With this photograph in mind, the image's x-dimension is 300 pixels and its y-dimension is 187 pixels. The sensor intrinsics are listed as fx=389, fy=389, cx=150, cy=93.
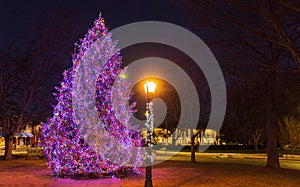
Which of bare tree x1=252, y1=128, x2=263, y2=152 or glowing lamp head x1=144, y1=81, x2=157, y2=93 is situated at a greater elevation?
glowing lamp head x1=144, y1=81, x2=157, y2=93

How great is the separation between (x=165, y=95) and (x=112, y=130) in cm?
1681

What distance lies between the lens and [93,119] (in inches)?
608

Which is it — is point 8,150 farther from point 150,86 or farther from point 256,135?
point 256,135

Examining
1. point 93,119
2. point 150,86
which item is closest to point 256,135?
point 93,119

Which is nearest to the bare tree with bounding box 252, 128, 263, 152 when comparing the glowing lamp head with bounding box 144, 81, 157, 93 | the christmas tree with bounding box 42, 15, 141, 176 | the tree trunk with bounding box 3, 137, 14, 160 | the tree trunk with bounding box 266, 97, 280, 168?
the tree trunk with bounding box 266, 97, 280, 168

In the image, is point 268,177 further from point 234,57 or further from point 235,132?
point 235,132

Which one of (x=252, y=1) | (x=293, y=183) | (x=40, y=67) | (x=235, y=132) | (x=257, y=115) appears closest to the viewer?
(x=252, y=1)

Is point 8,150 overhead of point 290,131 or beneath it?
beneath

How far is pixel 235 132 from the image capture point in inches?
2277

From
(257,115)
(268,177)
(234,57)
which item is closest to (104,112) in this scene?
(234,57)

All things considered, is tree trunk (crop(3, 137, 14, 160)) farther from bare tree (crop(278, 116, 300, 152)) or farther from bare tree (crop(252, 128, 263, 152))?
bare tree (crop(252, 128, 263, 152))

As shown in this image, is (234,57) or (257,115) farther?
(257,115)

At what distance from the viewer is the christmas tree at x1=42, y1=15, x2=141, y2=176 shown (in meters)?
15.3

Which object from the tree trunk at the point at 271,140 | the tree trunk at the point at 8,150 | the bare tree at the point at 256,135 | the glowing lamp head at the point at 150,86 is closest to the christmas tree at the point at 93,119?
the glowing lamp head at the point at 150,86
